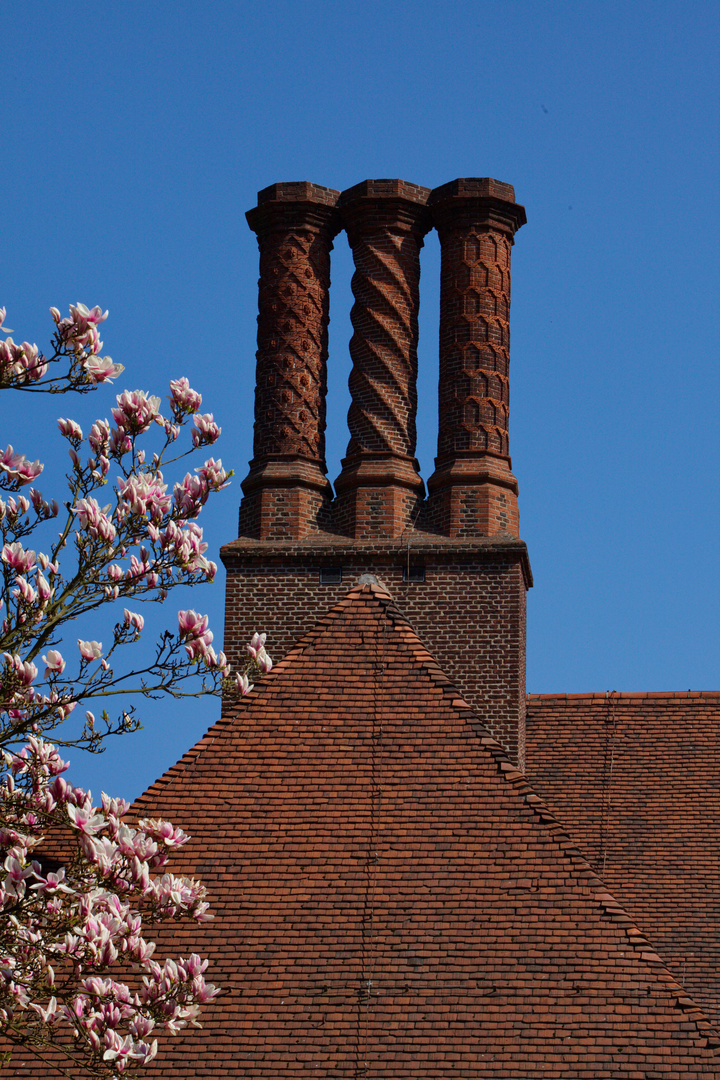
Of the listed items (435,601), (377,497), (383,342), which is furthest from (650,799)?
(383,342)

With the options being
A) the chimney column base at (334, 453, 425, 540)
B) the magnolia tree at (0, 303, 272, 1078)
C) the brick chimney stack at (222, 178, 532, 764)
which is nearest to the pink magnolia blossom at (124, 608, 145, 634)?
the magnolia tree at (0, 303, 272, 1078)

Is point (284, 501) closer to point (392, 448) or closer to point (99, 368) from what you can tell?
point (392, 448)

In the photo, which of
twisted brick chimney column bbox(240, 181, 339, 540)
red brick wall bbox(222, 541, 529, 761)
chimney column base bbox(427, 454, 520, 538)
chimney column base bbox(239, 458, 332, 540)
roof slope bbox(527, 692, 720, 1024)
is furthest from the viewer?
twisted brick chimney column bbox(240, 181, 339, 540)

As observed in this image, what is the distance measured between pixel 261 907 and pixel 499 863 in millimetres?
1848

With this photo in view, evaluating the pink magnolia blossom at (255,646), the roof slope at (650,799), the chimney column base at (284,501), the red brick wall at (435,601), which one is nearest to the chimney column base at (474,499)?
the red brick wall at (435,601)

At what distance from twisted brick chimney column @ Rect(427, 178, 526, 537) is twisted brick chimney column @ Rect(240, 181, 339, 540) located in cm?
131

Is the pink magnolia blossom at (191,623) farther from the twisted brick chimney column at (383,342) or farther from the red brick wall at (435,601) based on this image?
the twisted brick chimney column at (383,342)

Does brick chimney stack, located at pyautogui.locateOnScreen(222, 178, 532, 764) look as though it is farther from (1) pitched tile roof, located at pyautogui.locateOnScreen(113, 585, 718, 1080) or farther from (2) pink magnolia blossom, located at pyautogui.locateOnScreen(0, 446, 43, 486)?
(2) pink magnolia blossom, located at pyautogui.locateOnScreen(0, 446, 43, 486)

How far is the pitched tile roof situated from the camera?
10289mm

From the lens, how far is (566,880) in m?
11.2

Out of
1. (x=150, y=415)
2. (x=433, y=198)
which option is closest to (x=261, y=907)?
(x=150, y=415)

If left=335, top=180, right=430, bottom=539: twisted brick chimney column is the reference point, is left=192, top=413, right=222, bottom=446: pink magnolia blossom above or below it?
below

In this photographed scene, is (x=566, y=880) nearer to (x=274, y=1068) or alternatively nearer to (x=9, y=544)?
(x=274, y=1068)

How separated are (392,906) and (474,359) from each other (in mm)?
7034
